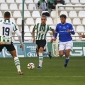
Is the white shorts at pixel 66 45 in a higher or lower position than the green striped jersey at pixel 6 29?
lower

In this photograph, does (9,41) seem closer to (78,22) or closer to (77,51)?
(77,51)

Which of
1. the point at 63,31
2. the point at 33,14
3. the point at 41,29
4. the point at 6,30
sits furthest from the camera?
the point at 33,14

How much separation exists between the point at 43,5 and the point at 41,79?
19.7 metres

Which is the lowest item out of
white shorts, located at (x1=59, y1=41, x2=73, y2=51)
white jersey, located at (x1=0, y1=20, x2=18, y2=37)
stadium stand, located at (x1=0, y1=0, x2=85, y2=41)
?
white shorts, located at (x1=59, y1=41, x2=73, y2=51)

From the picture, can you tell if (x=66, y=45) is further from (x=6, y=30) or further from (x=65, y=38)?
(x=6, y=30)

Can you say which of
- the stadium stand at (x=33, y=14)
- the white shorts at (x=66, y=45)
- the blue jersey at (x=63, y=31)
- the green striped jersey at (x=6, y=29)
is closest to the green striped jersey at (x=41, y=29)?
the blue jersey at (x=63, y=31)

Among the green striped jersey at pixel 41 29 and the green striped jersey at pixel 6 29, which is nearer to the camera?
the green striped jersey at pixel 6 29

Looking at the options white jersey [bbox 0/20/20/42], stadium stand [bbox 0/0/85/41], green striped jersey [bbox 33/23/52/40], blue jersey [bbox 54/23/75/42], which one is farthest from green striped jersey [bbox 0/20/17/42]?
stadium stand [bbox 0/0/85/41]

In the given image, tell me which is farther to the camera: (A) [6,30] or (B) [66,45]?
(B) [66,45]

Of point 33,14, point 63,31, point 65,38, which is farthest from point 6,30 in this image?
point 33,14

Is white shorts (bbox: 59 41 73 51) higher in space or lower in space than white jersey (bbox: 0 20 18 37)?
lower

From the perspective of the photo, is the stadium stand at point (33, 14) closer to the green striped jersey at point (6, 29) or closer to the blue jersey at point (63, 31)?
the blue jersey at point (63, 31)

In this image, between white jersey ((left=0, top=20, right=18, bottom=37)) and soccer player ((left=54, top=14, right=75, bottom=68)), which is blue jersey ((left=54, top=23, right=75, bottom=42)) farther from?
white jersey ((left=0, top=20, right=18, bottom=37))

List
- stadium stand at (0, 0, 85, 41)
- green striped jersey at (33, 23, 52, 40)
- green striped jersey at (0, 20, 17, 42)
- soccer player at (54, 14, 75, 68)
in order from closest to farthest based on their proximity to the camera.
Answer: green striped jersey at (0, 20, 17, 42), green striped jersey at (33, 23, 52, 40), soccer player at (54, 14, 75, 68), stadium stand at (0, 0, 85, 41)
